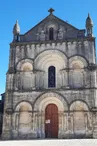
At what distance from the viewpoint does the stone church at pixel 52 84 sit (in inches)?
985

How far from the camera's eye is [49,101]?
26078 millimetres

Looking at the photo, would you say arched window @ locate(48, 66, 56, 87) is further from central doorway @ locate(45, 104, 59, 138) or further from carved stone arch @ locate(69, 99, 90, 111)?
carved stone arch @ locate(69, 99, 90, 111)

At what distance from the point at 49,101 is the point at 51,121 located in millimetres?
2006

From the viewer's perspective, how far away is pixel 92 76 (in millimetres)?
25656

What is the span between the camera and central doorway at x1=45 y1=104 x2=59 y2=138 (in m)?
25.4

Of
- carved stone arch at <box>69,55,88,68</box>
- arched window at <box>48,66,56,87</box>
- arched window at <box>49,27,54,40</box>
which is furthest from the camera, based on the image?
arched window at <box>49,27,54,40</box>

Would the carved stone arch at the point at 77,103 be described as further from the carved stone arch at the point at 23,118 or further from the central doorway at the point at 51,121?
the carved stone arch at the point at 23,118

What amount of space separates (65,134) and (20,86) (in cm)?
670

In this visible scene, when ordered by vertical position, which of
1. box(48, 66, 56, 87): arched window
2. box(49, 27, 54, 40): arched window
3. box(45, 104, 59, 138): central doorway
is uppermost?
box(49, 27, 54, 40): arched window

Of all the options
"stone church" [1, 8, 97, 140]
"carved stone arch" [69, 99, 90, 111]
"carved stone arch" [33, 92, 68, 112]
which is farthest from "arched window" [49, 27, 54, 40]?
"carved stone arch" [69, 99, 90, 111]

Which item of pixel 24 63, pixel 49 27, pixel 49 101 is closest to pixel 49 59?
pixel 24 63

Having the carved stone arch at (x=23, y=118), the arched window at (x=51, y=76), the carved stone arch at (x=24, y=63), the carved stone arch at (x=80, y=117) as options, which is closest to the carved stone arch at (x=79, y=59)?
the arched window at (x=51, y=76)

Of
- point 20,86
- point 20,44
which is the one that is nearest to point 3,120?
point 20,86

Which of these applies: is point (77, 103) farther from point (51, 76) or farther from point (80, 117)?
point (51, 76)
